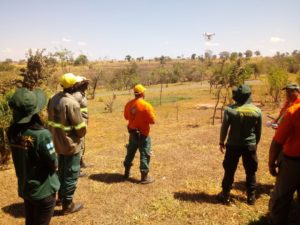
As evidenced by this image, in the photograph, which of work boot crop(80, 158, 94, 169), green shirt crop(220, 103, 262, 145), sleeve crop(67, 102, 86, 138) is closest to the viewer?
sleeve crop(67, 102, 86, 138)

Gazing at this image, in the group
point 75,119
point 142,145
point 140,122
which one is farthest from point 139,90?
point 75,119

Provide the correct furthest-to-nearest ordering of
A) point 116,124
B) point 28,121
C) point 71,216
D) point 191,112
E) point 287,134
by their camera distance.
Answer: point 191,112
point 116,124
point 71,216
point 287,134
point 28,121

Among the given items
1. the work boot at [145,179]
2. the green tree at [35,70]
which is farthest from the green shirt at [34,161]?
the green tree at [35,70]

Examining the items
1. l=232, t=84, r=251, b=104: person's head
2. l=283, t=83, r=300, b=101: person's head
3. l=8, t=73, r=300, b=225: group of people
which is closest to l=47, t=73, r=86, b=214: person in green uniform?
l=8, t=73, r=300, b=225: group of people

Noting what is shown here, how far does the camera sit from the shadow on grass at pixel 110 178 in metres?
6.65

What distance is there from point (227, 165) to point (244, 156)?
307 mm

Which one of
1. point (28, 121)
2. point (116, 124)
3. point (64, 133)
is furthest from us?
point (116, 124)

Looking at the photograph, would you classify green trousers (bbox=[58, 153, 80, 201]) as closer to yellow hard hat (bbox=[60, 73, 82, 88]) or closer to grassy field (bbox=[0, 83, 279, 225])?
grassy field (bbox=[0, 83, 279, 225])

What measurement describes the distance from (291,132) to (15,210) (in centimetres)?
440

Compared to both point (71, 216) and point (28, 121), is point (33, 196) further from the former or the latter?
point (71, 216)

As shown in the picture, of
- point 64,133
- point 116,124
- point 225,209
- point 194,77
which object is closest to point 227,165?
point 225,209

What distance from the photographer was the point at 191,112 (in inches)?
828

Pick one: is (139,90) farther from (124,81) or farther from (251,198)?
(124,81)

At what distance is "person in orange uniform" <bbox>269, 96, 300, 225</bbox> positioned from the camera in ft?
11.6
